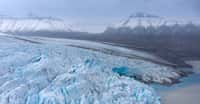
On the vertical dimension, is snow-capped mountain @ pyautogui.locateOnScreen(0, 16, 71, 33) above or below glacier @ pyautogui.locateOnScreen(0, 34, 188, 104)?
above

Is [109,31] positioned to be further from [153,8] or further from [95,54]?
[153,8]

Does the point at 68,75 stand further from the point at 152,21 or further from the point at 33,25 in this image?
the point at 152,21

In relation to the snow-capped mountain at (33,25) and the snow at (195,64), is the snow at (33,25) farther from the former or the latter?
the snow at (195,64)

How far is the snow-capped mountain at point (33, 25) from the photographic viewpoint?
11.8ft

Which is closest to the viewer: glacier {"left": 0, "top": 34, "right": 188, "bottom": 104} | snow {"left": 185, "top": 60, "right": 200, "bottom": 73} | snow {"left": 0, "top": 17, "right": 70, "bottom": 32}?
glacier {"left": 0, "top": 34, "right": 188, "bottom": 104}

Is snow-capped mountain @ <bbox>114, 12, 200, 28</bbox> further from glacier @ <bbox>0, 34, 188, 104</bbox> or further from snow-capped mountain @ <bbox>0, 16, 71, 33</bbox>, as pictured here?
snow-capped mountain @ <bbox>0, 16, 71, 33</bbox>

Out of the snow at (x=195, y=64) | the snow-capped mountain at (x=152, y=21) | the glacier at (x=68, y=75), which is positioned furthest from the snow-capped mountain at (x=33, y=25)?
the snow at (x=195, y=64)

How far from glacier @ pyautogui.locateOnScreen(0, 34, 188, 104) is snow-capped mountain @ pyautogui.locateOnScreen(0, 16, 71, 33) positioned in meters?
0.11

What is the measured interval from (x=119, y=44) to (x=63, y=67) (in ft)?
2.29

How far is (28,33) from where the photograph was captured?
12.1 ft

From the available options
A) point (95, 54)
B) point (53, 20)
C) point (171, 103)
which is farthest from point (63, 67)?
point (171, 103)

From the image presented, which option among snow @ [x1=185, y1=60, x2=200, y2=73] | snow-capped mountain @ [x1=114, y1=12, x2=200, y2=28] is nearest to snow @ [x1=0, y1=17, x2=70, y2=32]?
snow-capped mountain @ [x1=114, y1=12, x2=200, y2=28]

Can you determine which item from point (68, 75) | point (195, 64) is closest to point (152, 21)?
point (195, 64)

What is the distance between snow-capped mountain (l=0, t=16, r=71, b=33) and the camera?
3598 mm
